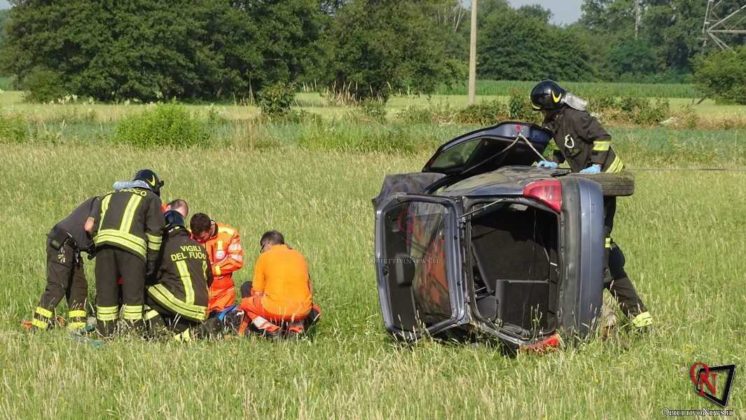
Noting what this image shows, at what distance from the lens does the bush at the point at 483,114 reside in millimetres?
34000

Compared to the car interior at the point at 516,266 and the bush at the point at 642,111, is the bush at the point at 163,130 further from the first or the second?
the bush at the point at 642,111

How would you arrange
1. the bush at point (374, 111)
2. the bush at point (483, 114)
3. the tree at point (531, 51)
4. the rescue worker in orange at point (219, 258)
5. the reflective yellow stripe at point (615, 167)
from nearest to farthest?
1. the reflective yellow stripe at point (615, 167)
2. the rescue worker in orange at point (219, 258)
3. the bush at point (374, 111)
4. the bush at point (483, 114)
5. the tree at point (531, 51)

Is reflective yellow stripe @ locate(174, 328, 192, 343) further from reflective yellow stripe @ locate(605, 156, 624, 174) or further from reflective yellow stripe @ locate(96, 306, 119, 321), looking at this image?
reflective yellow stripe @ locate(605, 156, 624, 174)

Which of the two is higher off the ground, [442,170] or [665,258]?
[442,170]

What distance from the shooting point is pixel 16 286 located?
9.34 metres

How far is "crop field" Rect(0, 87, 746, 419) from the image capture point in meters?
5.54

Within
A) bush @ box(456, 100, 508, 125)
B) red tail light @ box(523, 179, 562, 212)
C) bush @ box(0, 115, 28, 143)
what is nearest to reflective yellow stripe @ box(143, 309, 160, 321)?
red tail light @ box(523, 179, 562, 212)

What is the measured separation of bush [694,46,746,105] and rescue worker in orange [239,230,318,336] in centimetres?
5222

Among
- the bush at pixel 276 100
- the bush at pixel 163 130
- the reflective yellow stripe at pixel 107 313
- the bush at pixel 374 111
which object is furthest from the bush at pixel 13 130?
the reflective yellow stripe at pixel 107 313

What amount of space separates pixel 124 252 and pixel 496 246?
9.36 ft

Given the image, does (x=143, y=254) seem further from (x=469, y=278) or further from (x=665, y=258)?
(x=665, y=258)

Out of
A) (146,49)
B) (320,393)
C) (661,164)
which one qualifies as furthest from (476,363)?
(146,49)

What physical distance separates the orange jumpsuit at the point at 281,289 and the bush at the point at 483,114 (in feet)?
86.5

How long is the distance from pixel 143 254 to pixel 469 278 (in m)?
2.72
